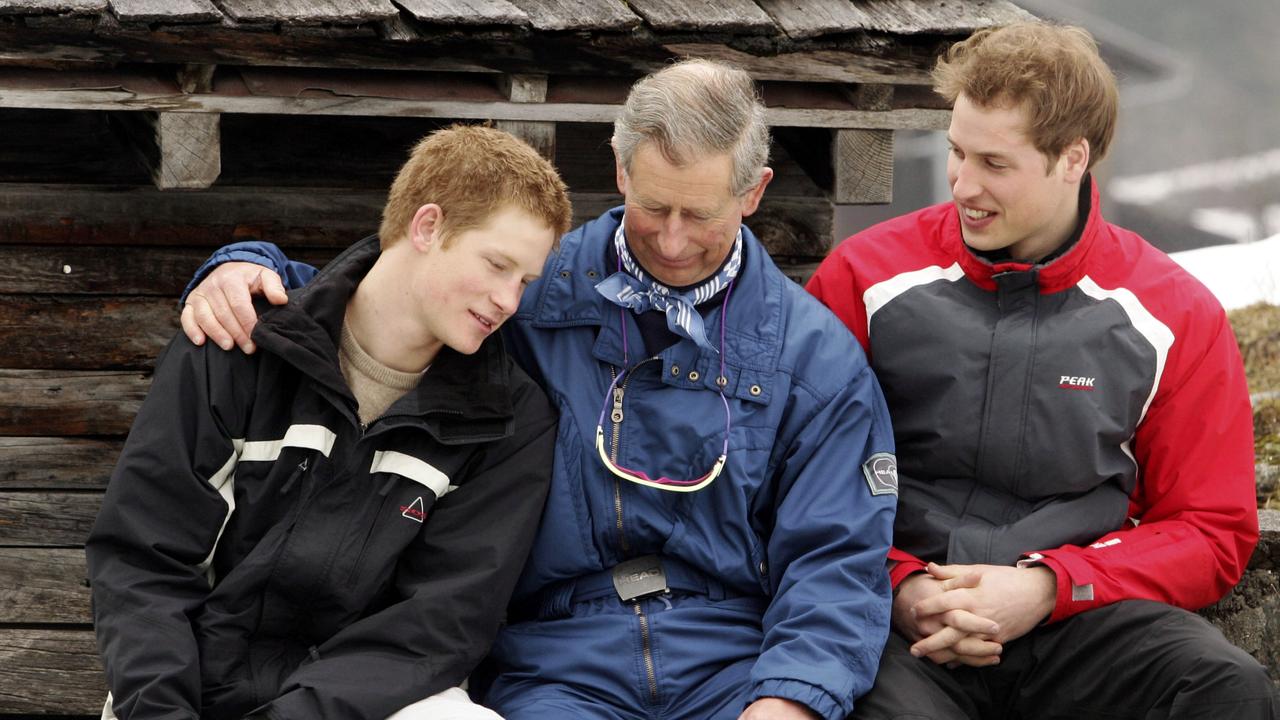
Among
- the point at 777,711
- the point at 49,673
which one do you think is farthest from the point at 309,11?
the point at 49,673

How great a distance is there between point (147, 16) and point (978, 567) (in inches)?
91.8

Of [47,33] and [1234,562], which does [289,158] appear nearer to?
[47,33]

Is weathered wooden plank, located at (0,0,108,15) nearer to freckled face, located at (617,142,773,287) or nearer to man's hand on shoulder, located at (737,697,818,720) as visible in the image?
freckled face, located at (617,142,773,287)

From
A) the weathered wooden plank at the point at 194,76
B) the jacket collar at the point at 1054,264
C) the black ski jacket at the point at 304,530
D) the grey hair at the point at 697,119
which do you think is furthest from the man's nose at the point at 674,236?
the weathered wooden plank at the point at 194,76

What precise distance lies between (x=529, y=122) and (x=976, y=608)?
1767 mm

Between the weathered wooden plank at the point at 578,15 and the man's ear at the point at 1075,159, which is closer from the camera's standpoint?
the man's ear at the point at 1075,159

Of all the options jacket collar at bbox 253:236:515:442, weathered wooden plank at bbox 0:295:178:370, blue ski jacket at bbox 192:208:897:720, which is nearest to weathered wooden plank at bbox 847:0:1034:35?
blue ski jacket at bbox 192:208:897:720

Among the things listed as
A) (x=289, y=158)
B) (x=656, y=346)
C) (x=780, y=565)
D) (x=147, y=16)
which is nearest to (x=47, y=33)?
(x=147, y=16)

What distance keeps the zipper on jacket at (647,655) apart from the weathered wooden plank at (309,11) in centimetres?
160

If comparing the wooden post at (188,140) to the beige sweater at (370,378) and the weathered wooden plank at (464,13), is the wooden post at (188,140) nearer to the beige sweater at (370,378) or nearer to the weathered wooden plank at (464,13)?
the weathered wooden plank at (464,13)

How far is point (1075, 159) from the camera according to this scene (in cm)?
327

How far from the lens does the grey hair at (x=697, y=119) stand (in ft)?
9.71

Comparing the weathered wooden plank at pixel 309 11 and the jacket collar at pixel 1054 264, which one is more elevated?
the weathered wooden plank at pixel 309 11

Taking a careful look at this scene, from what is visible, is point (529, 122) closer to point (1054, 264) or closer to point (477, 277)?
point (477, 277)
